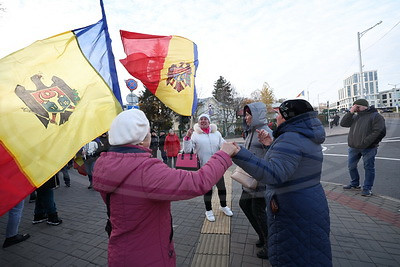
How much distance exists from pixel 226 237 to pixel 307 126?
2.36 meters

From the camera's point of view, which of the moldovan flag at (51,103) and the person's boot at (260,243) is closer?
the moldovan flag at (51,103)

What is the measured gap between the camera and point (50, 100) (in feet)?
6.22

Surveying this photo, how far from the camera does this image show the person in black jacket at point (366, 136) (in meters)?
4.19

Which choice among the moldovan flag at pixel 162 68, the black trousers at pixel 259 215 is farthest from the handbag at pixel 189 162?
the black trousers at pixel 259 215

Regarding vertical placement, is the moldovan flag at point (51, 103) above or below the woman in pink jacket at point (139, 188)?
above

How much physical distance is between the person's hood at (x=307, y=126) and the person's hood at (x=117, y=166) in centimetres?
113

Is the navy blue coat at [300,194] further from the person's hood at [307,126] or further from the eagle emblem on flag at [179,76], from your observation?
the eagle emblem on flag at [179,76]

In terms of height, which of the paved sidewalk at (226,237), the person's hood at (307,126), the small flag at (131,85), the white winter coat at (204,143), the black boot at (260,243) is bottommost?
the paved sidewalk at (226,237)

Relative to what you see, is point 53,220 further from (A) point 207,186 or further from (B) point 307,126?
(B) point 307,126

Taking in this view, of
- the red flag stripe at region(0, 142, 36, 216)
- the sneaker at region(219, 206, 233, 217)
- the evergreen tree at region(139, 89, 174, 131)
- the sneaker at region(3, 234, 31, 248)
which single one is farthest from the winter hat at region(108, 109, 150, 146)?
the evergreen tree at region(139, 89, 174, 131)

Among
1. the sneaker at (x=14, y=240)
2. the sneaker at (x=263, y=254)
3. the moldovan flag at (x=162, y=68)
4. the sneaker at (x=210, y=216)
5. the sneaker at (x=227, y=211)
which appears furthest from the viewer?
the sneaker at (x=227, y=211)

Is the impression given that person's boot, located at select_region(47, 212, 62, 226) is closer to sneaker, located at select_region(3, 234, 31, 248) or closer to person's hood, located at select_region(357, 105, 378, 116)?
sneaker, located at select_region(3, 234, 31, 248)

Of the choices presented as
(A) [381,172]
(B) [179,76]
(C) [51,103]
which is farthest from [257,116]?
(A) [381,172]

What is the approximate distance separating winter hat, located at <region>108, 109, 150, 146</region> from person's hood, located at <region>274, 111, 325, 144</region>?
1147 mm
